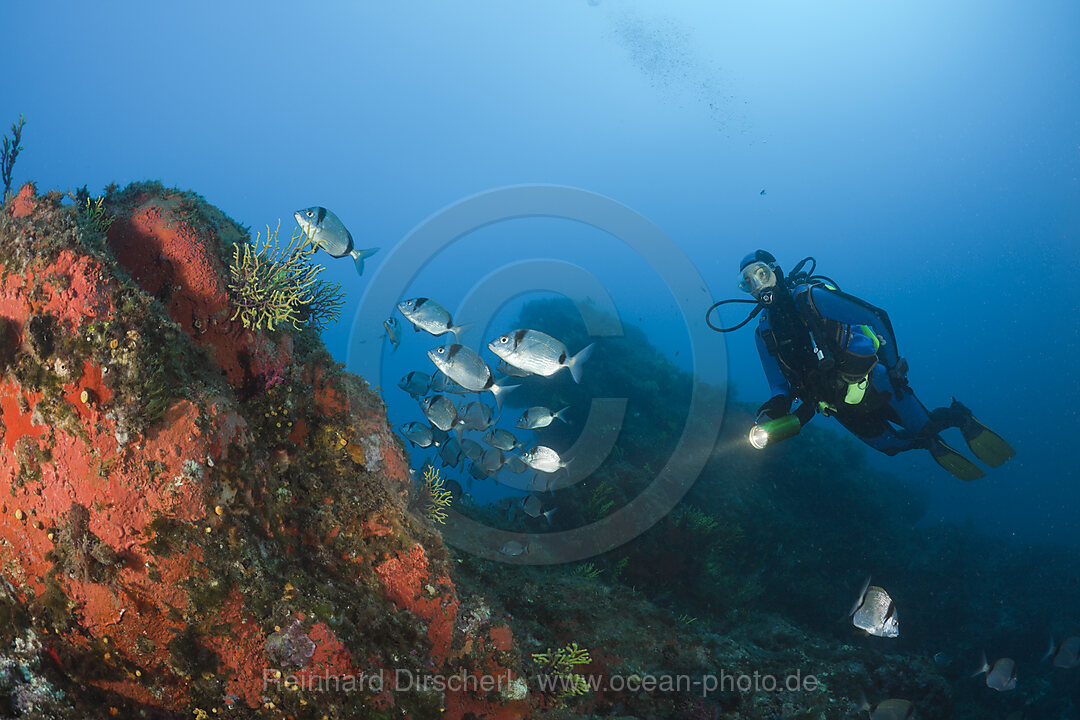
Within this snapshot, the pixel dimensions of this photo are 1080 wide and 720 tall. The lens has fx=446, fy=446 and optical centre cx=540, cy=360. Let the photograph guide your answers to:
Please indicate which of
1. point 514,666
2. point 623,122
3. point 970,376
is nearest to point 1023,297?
point 970,376

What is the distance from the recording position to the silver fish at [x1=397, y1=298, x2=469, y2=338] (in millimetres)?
5066

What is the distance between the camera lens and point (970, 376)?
7269 cm

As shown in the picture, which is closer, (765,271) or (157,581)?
(157,581)

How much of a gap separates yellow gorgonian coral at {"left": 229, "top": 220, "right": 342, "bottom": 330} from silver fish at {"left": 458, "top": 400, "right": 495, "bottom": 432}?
3223 millimetres

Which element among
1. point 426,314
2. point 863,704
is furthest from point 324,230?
point 863,704

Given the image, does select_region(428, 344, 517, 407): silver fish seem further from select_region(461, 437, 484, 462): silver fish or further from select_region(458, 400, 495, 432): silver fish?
select_region(461, 437, 484, 462): silver fish

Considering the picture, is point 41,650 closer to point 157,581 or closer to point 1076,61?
point 157,581

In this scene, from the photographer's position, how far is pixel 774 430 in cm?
569

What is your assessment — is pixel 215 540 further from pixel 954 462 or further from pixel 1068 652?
pixel 1068 652

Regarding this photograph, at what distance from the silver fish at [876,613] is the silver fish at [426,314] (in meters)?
5.30

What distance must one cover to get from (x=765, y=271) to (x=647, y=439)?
726 centimetres

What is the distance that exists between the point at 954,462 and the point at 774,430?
9.82 ft

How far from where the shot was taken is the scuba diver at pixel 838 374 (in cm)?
602

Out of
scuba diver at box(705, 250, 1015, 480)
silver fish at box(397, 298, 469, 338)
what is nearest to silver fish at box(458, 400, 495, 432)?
silver fish at box(397, 298, 469, 338)
